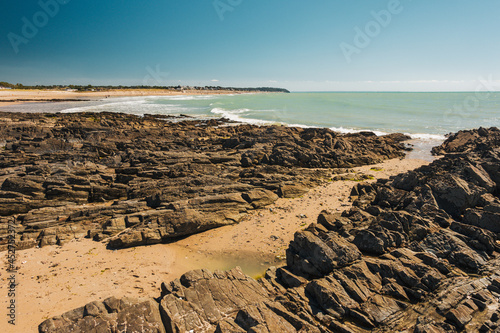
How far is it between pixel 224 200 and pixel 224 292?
7.62 meters

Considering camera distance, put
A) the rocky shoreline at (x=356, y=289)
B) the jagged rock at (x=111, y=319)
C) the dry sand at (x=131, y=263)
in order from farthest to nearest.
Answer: the dry sand at (x=131, y=263), the rocky shoreline at (x=356, y=289), the jagged rock at (x=111, y=319)

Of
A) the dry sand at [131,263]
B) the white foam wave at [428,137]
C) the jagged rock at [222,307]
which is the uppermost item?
the white foam wave at [428,137]

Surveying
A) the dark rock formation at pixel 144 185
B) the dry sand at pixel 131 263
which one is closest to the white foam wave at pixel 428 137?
the dark rock formation at pixel 144 185

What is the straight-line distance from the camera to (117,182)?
60.1 ft

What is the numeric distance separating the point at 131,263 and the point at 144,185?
7231 mm

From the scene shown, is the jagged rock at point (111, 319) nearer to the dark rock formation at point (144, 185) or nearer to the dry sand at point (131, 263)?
the dry sand at point (131, 263)

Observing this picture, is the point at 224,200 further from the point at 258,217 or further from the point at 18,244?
the point at 18,244

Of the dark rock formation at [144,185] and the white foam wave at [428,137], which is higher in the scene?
the white foam wave at [428,137]

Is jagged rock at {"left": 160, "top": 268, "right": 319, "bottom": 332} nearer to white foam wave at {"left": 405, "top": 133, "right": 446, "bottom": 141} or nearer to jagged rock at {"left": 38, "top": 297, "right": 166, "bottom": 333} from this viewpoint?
jagged rock at {"left": 38, "top": 297, "right": 166, "bottom": 333}

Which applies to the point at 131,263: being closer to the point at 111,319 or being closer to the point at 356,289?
the point at 111,319

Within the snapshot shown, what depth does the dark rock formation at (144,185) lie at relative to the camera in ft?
42.7

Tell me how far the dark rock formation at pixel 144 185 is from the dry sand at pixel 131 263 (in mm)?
780

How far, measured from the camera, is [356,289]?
26.0 feet

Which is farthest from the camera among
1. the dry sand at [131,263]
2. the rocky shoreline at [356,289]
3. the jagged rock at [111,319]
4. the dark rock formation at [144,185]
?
the dark rock formation at [144,185]
